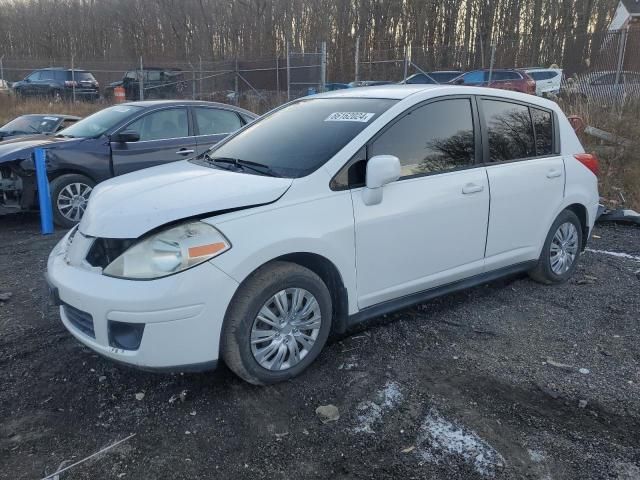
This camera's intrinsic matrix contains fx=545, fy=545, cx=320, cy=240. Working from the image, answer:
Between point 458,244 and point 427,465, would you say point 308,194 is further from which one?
point 427,465

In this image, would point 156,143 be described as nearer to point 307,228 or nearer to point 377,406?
point 307,228

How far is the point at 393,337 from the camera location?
3902mm

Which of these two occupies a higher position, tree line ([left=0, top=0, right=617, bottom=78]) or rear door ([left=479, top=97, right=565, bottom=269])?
tree line ([left=0, top=0, right=617, bottom=78])

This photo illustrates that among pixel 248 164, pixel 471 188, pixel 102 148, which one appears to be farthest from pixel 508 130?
pixel 102 148

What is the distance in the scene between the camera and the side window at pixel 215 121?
772cm

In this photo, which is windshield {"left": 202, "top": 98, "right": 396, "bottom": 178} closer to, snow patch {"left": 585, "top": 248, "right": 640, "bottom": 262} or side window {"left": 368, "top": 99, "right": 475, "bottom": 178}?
side window {"left": 368, "top": 99, "right": 475, "bottom": 178}

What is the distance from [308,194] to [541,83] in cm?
1651

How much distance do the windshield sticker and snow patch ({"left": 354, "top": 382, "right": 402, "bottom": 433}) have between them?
1.72 metres

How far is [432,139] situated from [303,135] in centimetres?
92

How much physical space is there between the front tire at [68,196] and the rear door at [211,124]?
1.56m

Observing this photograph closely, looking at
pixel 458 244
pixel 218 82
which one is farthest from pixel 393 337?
pixel 218 82

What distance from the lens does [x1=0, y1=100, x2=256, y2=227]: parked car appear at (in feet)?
22.2

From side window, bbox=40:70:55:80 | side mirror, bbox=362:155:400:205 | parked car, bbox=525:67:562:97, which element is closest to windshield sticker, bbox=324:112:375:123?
side mirror, bbox=362:155:400:205

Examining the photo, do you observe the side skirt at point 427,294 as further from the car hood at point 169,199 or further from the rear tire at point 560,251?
the car hood at point 169,199
